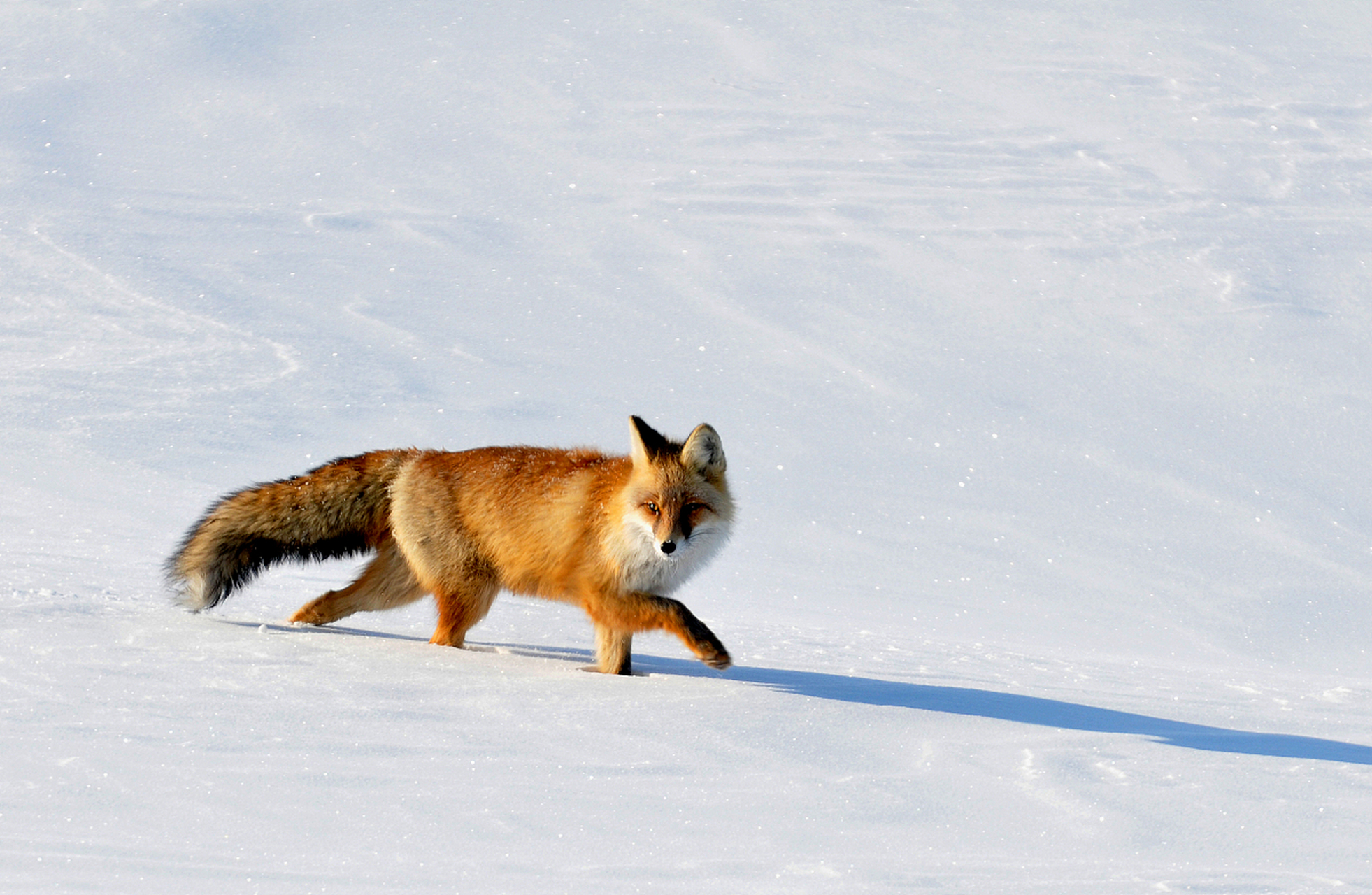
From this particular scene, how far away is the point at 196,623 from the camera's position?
5895mm

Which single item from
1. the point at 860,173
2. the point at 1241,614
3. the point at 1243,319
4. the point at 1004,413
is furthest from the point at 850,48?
the point at 1241,614

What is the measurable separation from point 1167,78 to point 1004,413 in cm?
944

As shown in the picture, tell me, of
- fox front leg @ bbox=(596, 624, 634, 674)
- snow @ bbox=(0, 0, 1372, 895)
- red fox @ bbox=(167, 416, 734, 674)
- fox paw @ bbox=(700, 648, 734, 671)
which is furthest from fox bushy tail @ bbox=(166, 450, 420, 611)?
fox paw @ bbox=(700, 648, 734, 671)

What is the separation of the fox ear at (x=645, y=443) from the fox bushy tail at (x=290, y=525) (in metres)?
1.27

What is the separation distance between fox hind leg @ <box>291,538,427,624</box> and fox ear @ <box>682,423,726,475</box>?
1.44 meters

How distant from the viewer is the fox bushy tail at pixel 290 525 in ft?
20.5

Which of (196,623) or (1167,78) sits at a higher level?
(1167,78)

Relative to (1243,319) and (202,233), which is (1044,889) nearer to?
(1243,319)

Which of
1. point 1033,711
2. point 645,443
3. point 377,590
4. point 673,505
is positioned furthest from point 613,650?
point 1033,711

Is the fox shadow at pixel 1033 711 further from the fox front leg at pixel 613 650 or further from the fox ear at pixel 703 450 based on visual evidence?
the fox ear at pixel 703 450

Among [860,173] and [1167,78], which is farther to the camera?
[1167,78]

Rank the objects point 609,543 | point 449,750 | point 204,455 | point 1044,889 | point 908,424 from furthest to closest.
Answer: point 908,424 < point 204,455 < point 609,543 < point 449,750 < point 1044,889

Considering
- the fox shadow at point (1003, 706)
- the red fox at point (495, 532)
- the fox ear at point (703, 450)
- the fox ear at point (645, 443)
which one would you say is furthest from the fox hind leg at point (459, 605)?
the fox ear at point (703, 450)

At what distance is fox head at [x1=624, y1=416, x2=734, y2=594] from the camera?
18.9 feet
